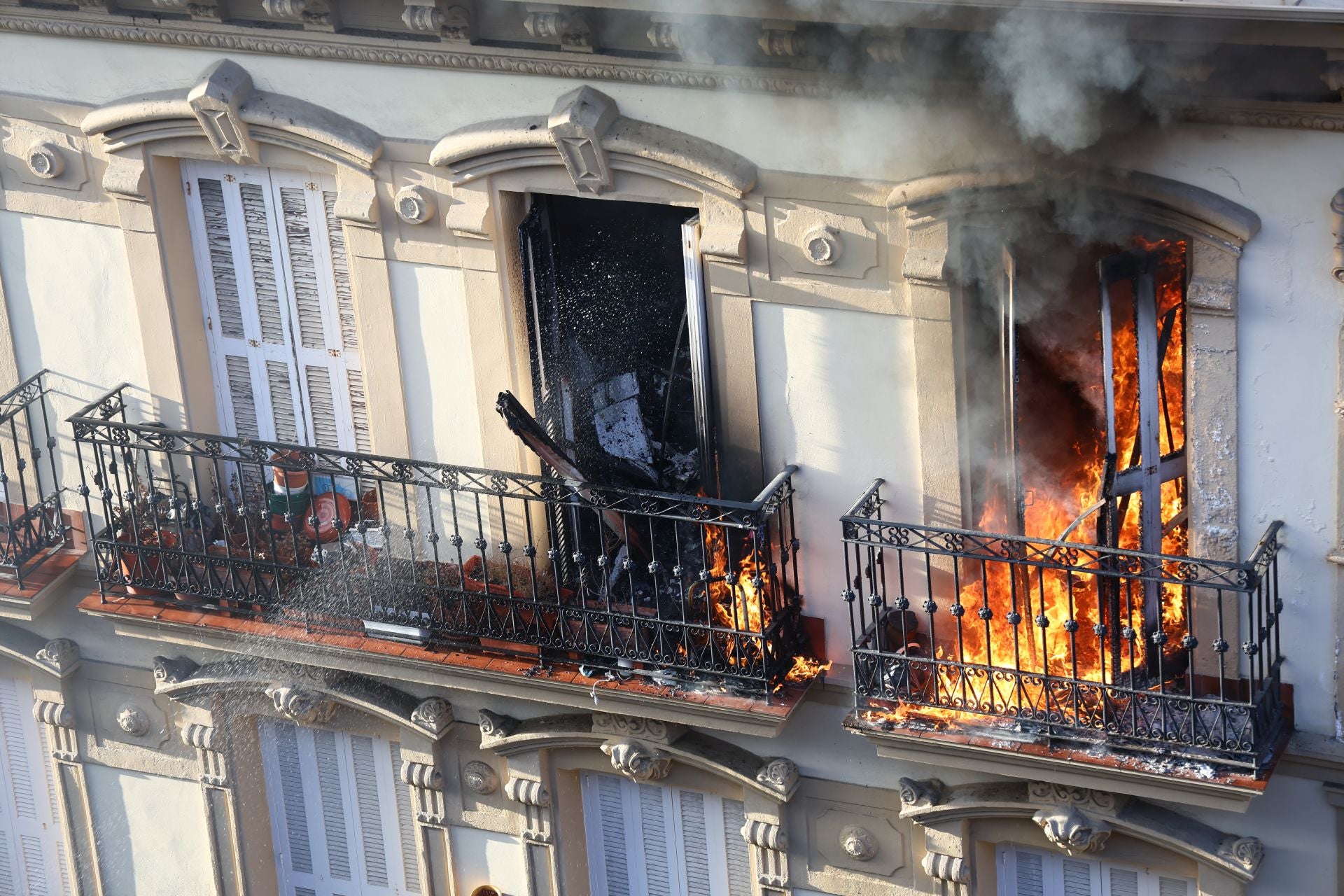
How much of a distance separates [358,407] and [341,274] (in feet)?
3.19

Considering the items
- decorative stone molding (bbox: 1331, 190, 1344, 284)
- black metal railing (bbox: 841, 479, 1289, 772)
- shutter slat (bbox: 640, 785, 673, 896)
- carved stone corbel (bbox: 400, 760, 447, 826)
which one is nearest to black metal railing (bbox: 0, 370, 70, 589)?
carved stone corbel (bbox: 400, 760, 447, 826)

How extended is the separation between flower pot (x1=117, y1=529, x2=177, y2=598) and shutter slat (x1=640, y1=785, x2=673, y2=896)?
12.3ft

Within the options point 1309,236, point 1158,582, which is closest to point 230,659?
point 1158,582

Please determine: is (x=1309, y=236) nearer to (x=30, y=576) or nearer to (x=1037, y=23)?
(x=1037, y=23)

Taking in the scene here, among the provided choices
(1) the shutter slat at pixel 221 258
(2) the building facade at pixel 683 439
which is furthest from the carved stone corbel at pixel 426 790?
(1) the shutter slat at pixel 221 258

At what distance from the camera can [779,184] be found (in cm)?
1264

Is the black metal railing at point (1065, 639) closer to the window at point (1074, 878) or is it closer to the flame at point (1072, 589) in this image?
the flame at point (1072, 589)

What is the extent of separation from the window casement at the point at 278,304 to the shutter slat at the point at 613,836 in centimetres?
296

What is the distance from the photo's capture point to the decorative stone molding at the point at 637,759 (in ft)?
45.9

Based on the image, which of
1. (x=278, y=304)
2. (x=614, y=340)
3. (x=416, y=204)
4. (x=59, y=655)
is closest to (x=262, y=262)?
(x=278, y=304)

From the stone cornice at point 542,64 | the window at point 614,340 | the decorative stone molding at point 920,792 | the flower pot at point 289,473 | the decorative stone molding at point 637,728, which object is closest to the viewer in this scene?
the stone cornice at point 542,64

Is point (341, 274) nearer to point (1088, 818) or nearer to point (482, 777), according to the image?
point (482, 777)

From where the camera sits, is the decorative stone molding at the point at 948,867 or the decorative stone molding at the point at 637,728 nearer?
the decorative stone molding at the point at 948,867

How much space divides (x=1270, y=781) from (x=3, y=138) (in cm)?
961
